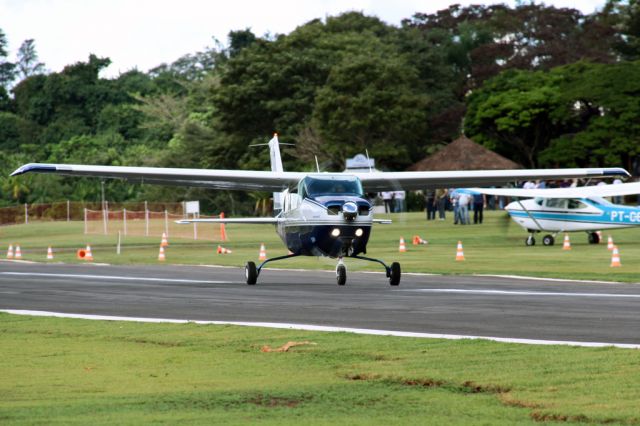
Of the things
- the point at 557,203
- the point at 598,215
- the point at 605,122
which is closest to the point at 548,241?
the point at 557,203

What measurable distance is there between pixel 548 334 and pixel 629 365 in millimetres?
2923

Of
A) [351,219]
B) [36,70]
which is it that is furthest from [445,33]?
[351,219]

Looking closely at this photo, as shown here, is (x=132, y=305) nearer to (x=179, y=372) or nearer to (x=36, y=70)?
(x=179, y=372)

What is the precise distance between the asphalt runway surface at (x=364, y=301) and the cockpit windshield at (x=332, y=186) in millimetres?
2011

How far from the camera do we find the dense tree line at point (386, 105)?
289 ft

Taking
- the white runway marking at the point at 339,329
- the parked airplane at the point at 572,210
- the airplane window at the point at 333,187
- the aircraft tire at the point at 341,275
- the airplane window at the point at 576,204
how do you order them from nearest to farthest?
the white runway marking at the point at 339,329, the airplane window at the point at 333,187, the aircraft tire at the point at 341,275, the parked airplane at the point at 572,210, the airplane window at the point at 576,204

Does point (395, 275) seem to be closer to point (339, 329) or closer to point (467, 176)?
point (467, 176)

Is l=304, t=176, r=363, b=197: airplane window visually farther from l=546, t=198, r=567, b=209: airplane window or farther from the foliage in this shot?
the foliage

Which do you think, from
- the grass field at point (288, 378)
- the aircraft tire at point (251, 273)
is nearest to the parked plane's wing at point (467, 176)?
the aircraft tire at point (251, 273)

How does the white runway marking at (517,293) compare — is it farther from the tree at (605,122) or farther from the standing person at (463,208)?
the tree at (605,122)

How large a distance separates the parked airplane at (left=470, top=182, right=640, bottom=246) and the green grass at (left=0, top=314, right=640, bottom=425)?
29.0 metres

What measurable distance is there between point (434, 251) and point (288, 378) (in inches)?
→ 1171

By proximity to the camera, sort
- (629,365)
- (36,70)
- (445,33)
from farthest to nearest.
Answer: (36,70)
(445,33)
(629,365)

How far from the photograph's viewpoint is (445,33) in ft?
382
